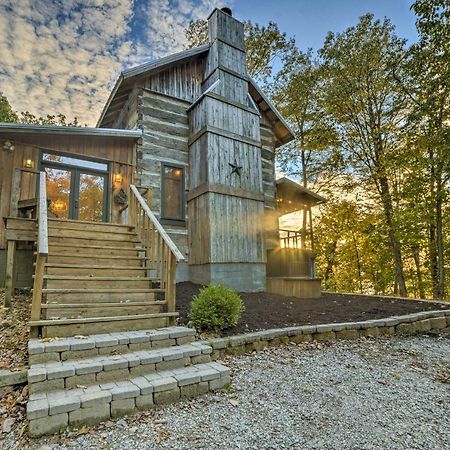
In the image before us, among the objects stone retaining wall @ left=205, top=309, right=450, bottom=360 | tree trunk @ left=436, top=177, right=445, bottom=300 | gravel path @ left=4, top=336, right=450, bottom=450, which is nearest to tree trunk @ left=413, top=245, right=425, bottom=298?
tree trunk @ left=436, top=177, right=445, bottom=300

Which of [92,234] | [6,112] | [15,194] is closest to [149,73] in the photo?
[15,194]

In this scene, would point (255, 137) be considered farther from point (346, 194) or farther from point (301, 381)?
point (346, 194)

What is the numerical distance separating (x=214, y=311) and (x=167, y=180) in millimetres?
4636

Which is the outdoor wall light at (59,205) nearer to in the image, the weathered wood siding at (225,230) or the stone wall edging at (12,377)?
the weathered wood siding at (225,230)

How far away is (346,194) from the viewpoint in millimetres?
14875

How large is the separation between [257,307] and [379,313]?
2.59 metres

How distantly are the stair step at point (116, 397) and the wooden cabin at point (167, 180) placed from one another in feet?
7.78

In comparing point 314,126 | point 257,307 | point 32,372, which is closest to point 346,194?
point 314,126

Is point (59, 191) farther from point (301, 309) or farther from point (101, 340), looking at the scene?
point (301, 309)

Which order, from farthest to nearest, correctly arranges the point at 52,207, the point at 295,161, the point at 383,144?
the point at 295,161 → the point at 383,144 → the point at 52,207

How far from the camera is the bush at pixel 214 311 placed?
4.31 meters

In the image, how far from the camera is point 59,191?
755 cm

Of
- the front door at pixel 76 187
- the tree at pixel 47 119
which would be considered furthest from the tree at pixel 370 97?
the tree at pixel 47 119

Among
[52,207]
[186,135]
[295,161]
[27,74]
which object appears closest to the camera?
[52,207]
